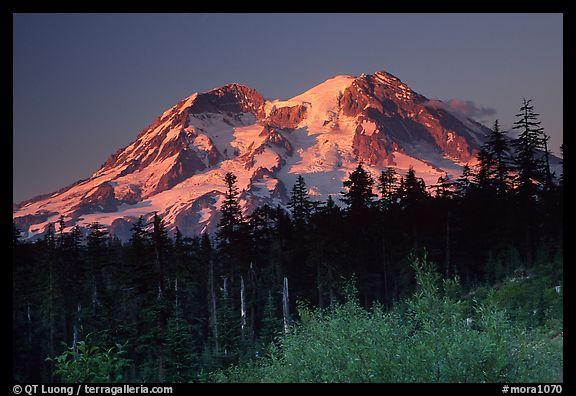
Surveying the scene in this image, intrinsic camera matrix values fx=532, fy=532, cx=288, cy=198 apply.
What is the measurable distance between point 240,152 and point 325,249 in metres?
11.5

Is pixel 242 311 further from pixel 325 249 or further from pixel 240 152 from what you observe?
pixel 240 152

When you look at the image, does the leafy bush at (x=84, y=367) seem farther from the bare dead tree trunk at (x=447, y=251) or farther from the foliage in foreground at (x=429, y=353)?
the bare dead tree trunk at (x=447, y=251)

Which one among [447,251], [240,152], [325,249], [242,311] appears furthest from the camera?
[240,152]

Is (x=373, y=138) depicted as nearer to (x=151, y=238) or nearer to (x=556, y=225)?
(x=556, y=225)

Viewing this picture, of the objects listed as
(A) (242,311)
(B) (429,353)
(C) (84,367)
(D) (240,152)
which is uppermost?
(D) (240,152)

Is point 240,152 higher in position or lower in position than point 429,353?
higher

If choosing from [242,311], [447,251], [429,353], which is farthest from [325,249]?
[429,353]

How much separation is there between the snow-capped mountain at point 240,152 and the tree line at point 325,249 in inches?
95.7

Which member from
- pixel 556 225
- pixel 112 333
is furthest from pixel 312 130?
pixel 112 333

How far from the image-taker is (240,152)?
46438 mm

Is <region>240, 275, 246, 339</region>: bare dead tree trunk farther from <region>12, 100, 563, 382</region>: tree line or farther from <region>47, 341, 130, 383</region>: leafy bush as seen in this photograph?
<region>47, 341, 130, 383</region>: leafy bush

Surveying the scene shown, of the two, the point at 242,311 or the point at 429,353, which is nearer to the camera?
the point at 429,353

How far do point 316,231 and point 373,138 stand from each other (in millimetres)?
17182

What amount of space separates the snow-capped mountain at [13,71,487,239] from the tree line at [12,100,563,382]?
7.97ft
